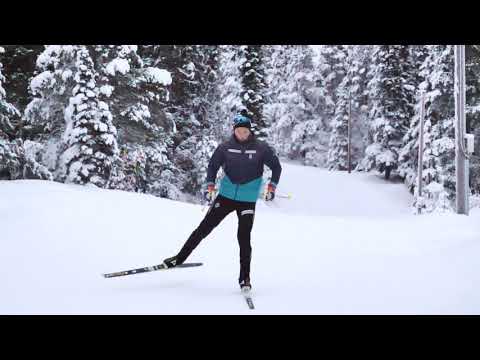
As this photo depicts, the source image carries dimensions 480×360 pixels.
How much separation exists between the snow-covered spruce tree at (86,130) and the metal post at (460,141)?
1066cm

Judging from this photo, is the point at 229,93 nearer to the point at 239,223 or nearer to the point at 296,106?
the point at 296,106

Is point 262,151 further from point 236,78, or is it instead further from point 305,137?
point 305,137

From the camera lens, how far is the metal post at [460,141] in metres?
13.4

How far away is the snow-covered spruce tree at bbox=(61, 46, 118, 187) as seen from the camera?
15.9 m

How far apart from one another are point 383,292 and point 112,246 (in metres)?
5.03

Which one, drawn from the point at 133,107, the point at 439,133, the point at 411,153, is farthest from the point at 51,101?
the point at 411,153

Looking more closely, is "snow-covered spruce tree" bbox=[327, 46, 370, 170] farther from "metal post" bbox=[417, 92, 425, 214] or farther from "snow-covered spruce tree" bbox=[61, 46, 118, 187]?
"snow-covered spruce tree" bbox=[61, 46, 118, 187]

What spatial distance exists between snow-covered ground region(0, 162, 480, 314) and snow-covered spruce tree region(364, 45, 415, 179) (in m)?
25.5

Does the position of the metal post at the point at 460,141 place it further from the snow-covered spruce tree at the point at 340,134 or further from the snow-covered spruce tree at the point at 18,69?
the snow-covered spruce tree at the point at 340,134

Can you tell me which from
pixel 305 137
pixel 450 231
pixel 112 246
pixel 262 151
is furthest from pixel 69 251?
pixel 305 137

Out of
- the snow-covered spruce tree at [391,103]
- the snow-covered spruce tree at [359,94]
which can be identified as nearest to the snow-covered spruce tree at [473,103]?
the snow-covered spruce tree at [391,103]

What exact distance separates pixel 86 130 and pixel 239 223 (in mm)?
11104

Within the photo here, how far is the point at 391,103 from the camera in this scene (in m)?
39.5

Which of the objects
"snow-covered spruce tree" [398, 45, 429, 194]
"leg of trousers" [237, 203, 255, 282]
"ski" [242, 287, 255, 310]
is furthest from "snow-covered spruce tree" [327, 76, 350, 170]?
"ski" [242, 287, 255, 310]
